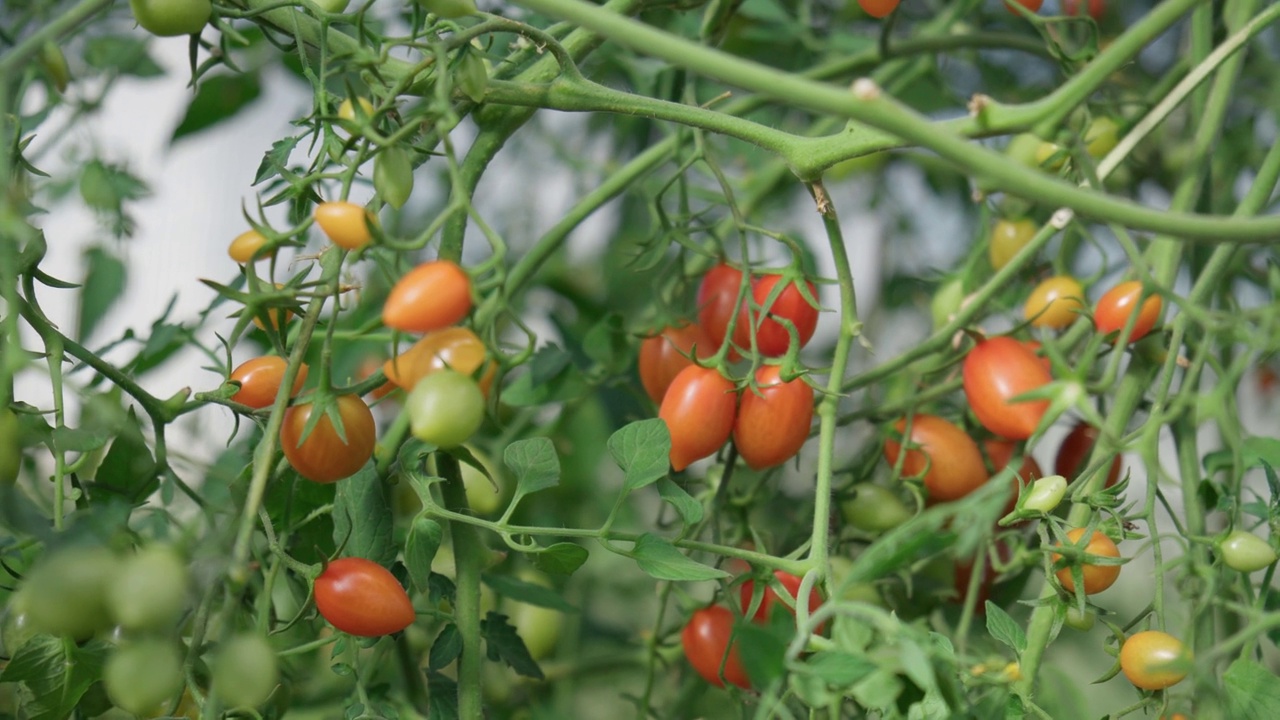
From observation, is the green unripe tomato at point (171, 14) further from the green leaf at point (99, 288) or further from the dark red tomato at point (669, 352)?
the green leaf at point (99, 288)

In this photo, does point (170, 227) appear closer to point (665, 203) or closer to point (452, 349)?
point (665, 203)

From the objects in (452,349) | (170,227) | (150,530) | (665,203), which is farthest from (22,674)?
(170,227)

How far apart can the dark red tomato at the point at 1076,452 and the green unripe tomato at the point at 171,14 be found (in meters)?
0.41

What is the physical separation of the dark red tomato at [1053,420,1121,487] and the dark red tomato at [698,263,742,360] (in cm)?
18

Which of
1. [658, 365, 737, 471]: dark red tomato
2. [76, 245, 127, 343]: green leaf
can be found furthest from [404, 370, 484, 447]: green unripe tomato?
[76, 245, 127, 343]: green leaf

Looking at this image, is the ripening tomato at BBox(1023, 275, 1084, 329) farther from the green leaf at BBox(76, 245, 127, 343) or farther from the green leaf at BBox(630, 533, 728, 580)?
the green leaf at BBox(76, 245, 127, 343)

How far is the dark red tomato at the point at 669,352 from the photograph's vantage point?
1.64 feet

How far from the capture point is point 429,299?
28 cm

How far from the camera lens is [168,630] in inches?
10.9

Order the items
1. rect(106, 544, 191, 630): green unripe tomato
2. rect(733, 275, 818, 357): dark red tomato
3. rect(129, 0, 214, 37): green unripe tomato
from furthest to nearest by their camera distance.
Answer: rect(733, 275, 818, 357): dark red tomato
rect(129, 0, 214, 37): green unripe tomato
rect(106, 544, 191, 630): green unripe tomato

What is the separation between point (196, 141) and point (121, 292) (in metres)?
0.12

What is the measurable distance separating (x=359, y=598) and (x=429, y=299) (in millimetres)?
121

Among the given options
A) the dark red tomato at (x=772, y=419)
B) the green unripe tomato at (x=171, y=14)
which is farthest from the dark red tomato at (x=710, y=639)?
the green unripe tomato at (x=171, y=14)

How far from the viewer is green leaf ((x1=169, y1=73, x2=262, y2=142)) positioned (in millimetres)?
709
